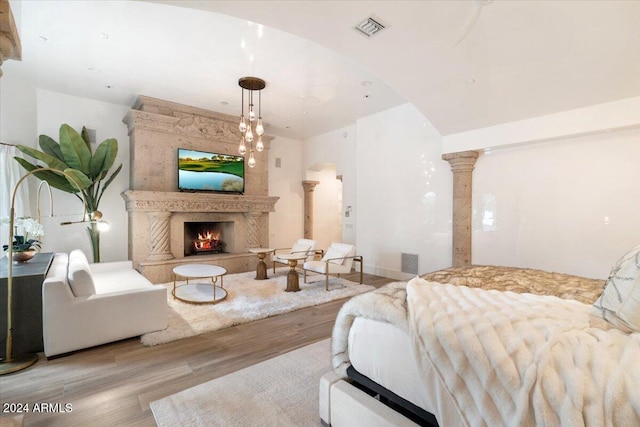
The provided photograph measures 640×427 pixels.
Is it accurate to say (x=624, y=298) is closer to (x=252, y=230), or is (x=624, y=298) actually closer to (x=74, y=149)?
(x=252, y=230)

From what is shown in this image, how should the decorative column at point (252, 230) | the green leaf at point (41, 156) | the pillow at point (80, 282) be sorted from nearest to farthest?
the pillow at point (80, 282) < the green leaf at point (41, 156) < the decorative column at point (252, 230)

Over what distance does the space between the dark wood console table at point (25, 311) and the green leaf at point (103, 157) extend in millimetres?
2705

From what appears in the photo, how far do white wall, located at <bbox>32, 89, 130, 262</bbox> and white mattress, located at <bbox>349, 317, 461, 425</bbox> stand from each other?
Result: 5486 mm

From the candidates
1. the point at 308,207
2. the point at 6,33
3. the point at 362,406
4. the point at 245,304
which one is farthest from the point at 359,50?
the point at 308,207

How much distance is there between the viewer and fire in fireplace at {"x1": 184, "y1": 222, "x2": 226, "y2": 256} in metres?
6.53

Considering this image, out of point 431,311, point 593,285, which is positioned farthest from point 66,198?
point 593,285

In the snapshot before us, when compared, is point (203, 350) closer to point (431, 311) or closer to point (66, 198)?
point (431, 311)

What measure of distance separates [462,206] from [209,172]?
507cm

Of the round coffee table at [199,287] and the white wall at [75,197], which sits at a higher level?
the white wall at [75,197]

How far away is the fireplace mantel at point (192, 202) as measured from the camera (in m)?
5.31

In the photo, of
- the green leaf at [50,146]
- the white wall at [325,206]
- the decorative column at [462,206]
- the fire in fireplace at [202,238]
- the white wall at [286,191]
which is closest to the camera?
the decorative column at [462,206]

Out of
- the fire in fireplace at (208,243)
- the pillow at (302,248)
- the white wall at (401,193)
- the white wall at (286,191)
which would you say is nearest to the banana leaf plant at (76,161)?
the fire in fireplace at (208,243)

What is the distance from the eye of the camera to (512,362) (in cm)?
104

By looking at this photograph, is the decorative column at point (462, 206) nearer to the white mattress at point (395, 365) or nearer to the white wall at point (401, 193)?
the white wall at point (401, 193)
